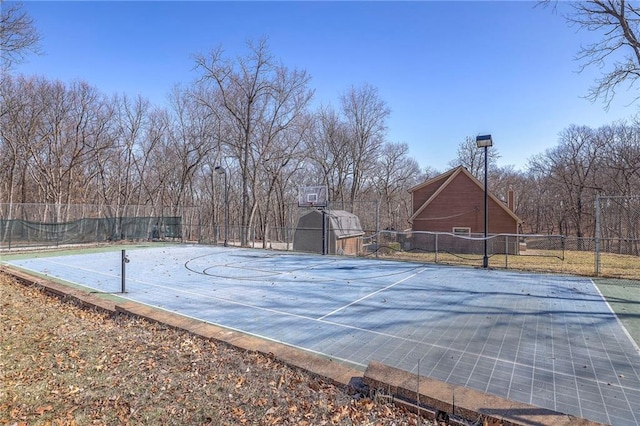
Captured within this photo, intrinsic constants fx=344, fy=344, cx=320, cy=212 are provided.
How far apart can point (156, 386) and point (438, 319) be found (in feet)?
14.5

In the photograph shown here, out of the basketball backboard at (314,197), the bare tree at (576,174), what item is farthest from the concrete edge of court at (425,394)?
the bare tree at (576,174)

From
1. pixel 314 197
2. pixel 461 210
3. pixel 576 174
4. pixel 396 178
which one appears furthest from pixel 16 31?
pixel 576 174

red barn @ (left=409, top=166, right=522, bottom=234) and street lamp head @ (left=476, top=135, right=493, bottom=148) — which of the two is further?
red barn @ (left=409, top=166, right=522, bottom=234)

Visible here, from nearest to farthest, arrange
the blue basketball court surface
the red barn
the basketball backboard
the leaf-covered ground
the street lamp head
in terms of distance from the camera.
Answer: the leaf-covered ground
the blue basketball court surface
the street lamp head
the basketball backboard
the red barn

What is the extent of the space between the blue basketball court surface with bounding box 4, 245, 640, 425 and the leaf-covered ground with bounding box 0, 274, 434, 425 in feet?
3.26

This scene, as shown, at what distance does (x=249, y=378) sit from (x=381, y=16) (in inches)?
443

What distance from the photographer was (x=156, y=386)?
334cm

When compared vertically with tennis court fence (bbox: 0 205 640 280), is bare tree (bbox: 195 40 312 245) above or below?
above

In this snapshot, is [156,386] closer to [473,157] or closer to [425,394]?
[425,394]

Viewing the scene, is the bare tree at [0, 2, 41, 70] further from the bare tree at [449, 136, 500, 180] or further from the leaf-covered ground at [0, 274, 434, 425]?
the bare tree at [449, 136, 500, 180]

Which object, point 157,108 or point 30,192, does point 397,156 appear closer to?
point 157,108

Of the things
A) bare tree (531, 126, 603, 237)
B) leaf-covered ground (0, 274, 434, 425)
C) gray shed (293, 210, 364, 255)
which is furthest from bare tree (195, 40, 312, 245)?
bare tree (531, 126, 603, 237)

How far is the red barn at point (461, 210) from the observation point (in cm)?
2400

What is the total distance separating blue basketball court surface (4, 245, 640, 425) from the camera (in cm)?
367
